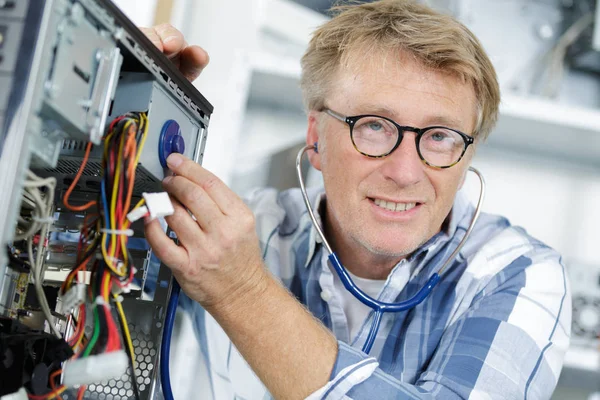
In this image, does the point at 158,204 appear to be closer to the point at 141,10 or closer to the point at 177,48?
the point at 177,48

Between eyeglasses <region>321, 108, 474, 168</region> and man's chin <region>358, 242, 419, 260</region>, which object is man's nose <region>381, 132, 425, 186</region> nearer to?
eyeglasses <region>321, 108, 474, 168</region>

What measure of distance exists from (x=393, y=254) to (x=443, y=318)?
0.14 meters

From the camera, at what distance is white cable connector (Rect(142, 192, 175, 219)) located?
65 centimetres

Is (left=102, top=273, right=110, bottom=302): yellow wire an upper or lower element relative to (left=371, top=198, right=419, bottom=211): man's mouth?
upper

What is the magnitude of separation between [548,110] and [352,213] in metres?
0.73

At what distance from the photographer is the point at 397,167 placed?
1.13 meters

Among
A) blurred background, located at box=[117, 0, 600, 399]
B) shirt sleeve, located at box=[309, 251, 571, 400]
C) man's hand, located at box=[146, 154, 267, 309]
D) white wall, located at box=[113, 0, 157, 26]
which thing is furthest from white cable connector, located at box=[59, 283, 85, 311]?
white wall, located at box=[113, 0, 157, 26]

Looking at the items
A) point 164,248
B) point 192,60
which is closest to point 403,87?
point 192,60

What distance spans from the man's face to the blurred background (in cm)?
44

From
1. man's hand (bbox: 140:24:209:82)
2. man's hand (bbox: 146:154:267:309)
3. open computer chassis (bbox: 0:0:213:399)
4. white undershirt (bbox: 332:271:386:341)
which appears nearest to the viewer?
open computer chassis (bbox: 0:0:213:399)

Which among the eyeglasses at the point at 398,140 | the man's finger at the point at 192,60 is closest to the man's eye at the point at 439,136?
the eyeglasses at the point at 398,140

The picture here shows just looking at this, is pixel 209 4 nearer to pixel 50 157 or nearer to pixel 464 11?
pixel 464 11

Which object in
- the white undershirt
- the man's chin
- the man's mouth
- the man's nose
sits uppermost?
the man's nose

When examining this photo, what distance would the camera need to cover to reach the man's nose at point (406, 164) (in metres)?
1.12
